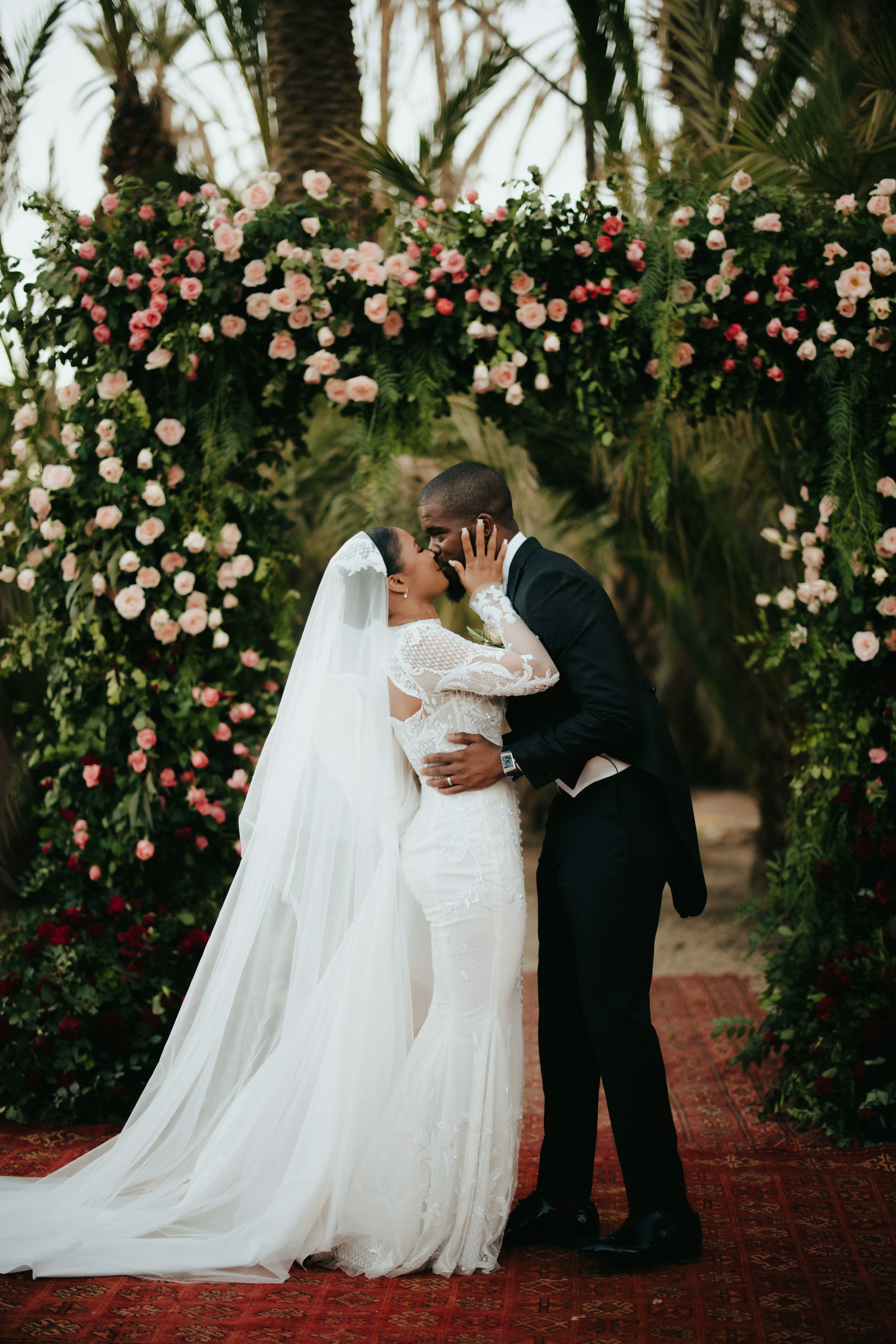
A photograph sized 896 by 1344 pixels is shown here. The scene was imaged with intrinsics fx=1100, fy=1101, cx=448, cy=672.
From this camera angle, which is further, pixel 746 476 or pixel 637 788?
pixel 746 476

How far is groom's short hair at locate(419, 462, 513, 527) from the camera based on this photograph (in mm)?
2965

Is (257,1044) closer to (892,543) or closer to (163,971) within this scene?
(163,971)

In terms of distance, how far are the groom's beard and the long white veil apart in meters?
0.21

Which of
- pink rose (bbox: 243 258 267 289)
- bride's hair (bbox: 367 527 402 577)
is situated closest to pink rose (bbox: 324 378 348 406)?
pink rose (bbox: 243 258 267 289)

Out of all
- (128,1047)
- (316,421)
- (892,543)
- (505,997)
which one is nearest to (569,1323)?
(505,997)

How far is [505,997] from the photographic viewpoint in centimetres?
282

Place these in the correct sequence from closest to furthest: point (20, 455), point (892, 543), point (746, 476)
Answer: point (892, 543)
point (20, 455)
point (746, 476)

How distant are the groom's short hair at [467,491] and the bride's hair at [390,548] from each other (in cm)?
13

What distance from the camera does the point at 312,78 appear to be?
5.58m

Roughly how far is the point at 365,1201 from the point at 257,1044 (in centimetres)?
51

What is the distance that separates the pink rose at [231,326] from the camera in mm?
3961

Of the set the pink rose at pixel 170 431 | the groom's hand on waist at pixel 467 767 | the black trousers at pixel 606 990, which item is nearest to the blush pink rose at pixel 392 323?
the pink rose at pixel 170 431

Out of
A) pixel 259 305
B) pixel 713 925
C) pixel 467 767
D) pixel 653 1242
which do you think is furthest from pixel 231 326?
pixel 713 925

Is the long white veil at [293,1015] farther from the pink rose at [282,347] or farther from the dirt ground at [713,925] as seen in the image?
the dirt ground at [713,925]
